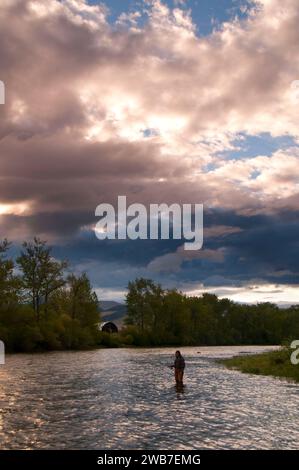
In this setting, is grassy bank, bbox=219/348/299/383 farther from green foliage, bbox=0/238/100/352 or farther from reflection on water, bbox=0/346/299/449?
green foliage, bbox=0/238/100/352

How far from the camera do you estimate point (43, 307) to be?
11700 cm

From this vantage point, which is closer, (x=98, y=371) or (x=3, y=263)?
(x=98, y=371)

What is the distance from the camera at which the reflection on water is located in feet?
75.6

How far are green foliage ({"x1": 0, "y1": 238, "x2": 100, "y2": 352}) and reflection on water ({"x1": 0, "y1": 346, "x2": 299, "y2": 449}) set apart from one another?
4830cm

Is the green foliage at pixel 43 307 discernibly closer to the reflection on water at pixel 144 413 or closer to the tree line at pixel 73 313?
the tree line at pixel 73 313

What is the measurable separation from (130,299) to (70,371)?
112 meters

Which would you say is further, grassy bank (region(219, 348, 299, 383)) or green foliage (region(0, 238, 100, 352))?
green foliage (region(0, 238, 100, 352))

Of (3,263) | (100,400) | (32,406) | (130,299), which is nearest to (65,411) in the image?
(32,406)

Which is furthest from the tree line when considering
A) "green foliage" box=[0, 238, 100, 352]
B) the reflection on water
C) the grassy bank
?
the reflection on water

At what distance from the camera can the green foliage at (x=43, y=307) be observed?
322 feet

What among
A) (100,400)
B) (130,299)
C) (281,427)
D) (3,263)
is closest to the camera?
(281,427)

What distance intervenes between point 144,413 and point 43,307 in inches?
3545
